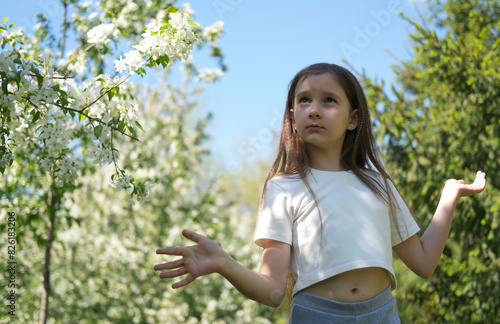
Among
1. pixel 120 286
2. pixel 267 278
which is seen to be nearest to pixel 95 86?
pixel 267 278

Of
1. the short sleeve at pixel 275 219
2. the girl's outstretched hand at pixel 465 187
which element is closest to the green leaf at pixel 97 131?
the short sleeve at pixel 275 219

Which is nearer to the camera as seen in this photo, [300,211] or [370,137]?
[300,211]

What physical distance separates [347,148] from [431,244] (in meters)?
0.40

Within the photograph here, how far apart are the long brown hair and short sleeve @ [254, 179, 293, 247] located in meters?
0.06

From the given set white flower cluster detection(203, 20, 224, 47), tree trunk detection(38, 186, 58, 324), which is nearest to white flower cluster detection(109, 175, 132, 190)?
tree trunk detection(38, 186, 58, 324)

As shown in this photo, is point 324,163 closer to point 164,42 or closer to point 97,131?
point 164,42

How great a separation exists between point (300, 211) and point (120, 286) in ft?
17.7

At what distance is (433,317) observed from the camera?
17.3 ft

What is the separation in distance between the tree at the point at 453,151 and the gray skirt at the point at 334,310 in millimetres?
3183

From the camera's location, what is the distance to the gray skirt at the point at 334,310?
1390 mm

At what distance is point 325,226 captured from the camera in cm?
147

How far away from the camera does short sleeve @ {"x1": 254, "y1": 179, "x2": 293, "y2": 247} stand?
145 centimetres

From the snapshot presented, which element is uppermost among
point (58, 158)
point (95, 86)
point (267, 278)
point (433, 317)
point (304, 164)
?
point (95, 86)

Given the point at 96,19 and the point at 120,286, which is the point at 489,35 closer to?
the point at 96,19
